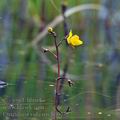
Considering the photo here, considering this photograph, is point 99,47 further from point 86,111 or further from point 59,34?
point 86,111

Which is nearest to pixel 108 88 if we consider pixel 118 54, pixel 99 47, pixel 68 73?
pixel 68 73

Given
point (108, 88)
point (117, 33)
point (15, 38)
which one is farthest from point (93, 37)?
point (108, 88)

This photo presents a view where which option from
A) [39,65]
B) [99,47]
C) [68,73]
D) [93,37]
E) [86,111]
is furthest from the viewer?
[93,37]

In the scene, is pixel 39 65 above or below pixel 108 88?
above

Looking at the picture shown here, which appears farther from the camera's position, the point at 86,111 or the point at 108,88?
the point at 108,88

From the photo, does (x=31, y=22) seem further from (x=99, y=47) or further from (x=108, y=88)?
(x=108, y=88)

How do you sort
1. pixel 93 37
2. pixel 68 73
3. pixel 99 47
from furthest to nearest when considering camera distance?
pixel 93 37 → pixel 99 47 → pixel 68 73

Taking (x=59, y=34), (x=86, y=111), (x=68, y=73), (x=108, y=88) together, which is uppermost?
(x=59, y=34)
